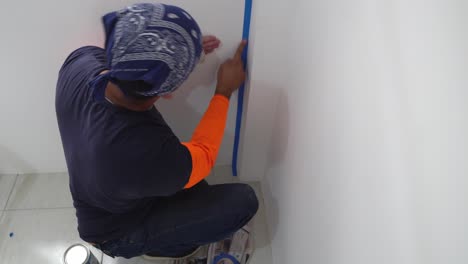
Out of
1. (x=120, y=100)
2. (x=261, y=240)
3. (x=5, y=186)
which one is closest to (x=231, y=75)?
(x=120, y=100)

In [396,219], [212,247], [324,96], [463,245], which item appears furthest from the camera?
[212,247]

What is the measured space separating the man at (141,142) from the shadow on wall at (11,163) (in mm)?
619

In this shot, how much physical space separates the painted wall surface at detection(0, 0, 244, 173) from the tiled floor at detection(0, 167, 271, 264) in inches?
4.6

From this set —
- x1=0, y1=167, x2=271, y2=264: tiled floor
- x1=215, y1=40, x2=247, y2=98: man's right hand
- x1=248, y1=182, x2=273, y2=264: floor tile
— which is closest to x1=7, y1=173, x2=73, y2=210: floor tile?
x1=0, y1=167, x2=271, y2=264: tiled floor

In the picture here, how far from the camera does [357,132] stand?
487 millimetres

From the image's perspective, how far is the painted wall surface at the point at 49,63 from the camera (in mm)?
861

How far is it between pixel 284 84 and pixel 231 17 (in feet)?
0.78

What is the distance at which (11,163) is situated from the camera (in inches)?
54.8

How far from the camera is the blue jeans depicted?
3.28 feet

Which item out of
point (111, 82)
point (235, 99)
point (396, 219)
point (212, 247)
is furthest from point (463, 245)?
point (212, 247)

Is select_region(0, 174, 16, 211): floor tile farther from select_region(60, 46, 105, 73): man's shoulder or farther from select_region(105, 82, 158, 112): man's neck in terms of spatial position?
select_region(105, 82, 158, 112): man's neck

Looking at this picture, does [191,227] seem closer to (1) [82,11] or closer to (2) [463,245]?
(1) [82,11]

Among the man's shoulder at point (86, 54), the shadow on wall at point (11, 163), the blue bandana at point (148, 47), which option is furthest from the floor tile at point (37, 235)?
the blue bandana at point (148, 47)

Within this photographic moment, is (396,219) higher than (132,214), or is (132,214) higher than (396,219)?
(396,219)
